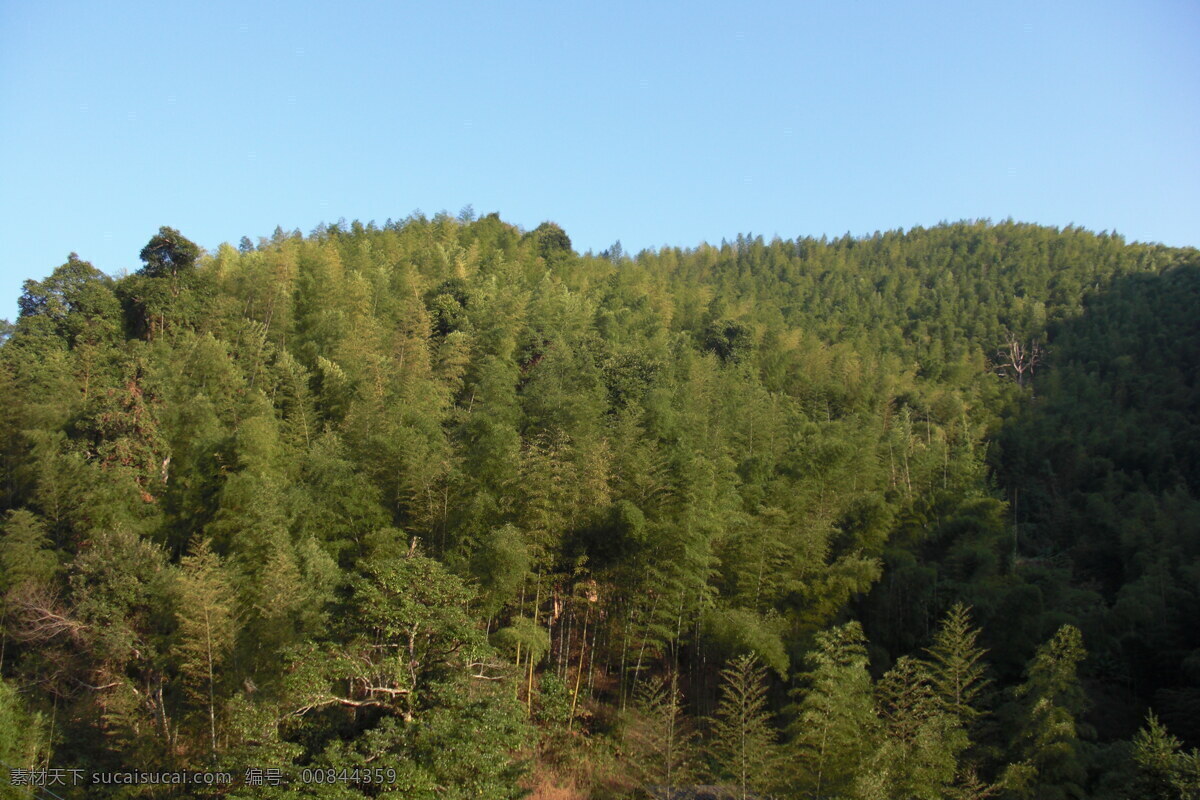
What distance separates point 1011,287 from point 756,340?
98.2ft

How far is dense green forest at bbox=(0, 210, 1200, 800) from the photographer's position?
1145 cm

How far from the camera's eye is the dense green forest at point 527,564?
451 inches

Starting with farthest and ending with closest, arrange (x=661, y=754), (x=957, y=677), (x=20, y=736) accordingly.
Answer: (x=20, y=736) < (x=957, y=677) < (x=661, y=754)

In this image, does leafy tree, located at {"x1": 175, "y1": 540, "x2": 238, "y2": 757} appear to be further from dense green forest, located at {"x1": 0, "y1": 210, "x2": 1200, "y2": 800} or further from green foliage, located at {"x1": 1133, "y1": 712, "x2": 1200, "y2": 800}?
green foliage, located at {"x1": 1133, "y1": 712, "x2": 1200, "y2": 800}

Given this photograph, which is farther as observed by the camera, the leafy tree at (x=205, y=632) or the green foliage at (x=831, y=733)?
the leafy tree at (x=205, y=632)

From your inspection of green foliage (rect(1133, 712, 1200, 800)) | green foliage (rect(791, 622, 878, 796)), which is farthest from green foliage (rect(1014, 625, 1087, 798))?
green foliage (rect(791, 622, 878, 796))

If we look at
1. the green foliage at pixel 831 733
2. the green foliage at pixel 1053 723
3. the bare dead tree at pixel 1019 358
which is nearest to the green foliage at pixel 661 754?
the green foliage at pixel 831 733

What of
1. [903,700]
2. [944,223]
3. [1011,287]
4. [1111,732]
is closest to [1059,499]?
[1111,732]

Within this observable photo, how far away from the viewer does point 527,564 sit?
1581 cm

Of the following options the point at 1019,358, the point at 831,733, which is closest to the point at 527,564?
the point at 831,733

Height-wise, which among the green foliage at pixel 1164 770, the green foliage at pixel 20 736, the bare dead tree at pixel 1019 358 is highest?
the bare dead tree at pixel 1019 358

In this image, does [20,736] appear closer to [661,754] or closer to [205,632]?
[205,632]

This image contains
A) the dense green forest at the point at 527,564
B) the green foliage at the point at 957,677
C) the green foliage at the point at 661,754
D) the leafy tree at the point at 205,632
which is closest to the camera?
the dense green forest at the point at 527,564

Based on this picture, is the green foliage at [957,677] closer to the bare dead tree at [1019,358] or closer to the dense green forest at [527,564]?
the dense green forest at [527,564]
